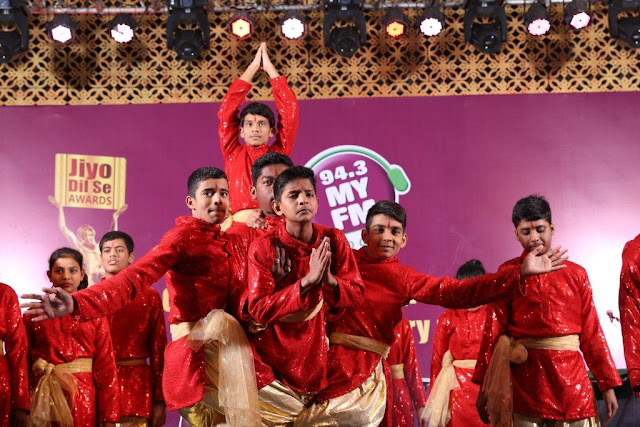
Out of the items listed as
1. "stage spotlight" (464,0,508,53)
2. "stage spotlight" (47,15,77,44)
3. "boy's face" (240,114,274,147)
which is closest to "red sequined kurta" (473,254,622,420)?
"boy's face" (240,114,274,147)

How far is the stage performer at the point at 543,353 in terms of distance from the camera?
3896 mm

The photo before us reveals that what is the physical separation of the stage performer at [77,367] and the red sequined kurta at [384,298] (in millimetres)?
1381

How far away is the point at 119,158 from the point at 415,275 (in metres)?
3.33

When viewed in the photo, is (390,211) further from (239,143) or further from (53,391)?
(53,391)

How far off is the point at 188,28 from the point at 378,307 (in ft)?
10.9

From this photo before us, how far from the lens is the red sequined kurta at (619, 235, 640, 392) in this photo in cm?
365

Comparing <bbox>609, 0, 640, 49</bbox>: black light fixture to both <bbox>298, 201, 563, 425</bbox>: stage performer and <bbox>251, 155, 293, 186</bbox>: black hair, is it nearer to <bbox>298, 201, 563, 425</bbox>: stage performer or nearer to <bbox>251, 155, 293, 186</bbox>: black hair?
<bbox>298, 201, 563, 425</bbox>: stage performer

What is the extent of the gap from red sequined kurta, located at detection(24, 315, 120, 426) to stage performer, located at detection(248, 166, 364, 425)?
1.44 m

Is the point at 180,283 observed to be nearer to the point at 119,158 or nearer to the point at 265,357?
the point at 265,357

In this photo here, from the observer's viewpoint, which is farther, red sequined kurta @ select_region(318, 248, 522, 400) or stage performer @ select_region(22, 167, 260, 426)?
red sequined kurta @ select_region(318, 248, 522, 400)

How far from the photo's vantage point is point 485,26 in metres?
6.29

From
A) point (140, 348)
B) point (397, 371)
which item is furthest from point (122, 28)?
point (397, 371)

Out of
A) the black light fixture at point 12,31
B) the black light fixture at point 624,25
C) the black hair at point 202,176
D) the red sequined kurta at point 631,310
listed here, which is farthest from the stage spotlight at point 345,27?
the red sequined kurta at point 631,310

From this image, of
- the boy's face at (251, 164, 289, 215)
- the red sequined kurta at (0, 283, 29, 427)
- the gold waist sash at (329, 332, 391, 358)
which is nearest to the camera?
the gold waist sash at (329, 332, 391, 358)
